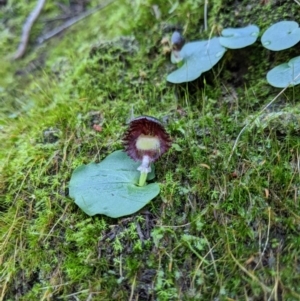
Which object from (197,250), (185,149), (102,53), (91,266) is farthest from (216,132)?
(102,53)

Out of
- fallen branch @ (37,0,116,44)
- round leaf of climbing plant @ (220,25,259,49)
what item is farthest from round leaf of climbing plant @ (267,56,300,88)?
fallen branch @ (37,0,116,44)

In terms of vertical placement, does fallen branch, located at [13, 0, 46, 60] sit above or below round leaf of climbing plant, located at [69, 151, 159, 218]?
above

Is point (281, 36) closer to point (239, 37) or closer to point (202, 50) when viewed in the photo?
point (239, 37)

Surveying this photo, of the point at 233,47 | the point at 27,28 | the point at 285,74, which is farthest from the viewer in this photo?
the point at 27,28

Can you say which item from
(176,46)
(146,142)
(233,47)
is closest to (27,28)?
(176,46)

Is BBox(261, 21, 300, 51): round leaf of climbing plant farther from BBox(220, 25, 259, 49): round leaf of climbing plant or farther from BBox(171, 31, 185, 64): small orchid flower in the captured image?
BBox(171, 31, 185, 64): small orchid flower

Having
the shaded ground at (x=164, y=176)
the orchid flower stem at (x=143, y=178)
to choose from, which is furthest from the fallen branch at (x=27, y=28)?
the orchid flower stem at (x=143, y=178)

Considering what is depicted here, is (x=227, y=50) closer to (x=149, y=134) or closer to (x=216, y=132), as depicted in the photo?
(x=216, y=132)
